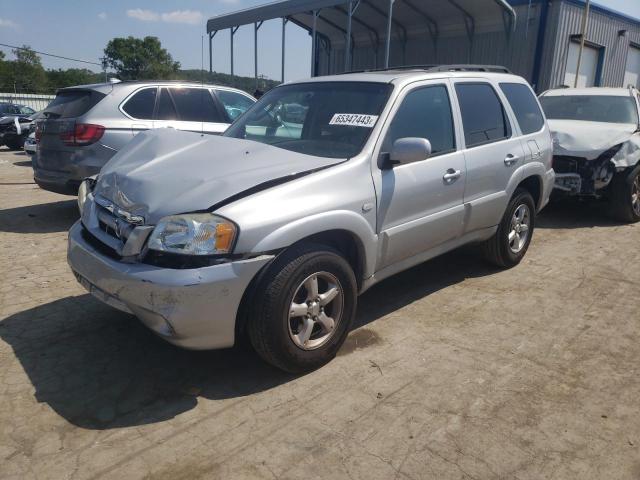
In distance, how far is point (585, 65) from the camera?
17.6 m

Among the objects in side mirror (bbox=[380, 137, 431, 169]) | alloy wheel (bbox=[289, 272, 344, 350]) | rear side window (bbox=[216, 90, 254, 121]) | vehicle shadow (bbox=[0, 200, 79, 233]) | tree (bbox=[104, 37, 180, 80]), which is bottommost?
vehicle shadow (bbox=[0, 200, 79, 233])

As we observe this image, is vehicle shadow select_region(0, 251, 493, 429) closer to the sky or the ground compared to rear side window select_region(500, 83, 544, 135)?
closer to the ground

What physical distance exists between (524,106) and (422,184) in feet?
6.87

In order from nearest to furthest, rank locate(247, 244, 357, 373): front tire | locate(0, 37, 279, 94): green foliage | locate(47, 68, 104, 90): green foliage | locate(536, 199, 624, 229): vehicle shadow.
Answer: locate(247, 244, 357, 373): front tire → locate(536, 199, 624, 229): vehicle shadow → locate(0, 37, 279, 94): green foliage → locate(47, 68, 104, 90): green foliage

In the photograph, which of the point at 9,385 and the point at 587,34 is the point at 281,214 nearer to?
the point at 9,385

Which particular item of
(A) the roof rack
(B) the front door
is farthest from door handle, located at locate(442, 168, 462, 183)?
(A) the roof rack

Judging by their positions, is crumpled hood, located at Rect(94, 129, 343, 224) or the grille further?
the grille

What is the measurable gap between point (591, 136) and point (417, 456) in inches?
238

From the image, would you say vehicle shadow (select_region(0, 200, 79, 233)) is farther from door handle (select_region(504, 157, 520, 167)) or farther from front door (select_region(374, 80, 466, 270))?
door handle (select_region(504, 157, 520, 167))

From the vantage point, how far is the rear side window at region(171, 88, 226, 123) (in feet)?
22.3

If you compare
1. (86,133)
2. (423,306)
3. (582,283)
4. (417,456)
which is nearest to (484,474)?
(417,456)

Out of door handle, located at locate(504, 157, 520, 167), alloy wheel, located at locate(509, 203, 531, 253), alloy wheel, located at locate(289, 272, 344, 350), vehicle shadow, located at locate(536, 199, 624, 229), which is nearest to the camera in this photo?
alloy wheel, located at locate(289, 272, 344, 350)

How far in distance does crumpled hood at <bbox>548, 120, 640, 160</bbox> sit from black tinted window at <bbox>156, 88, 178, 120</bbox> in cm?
510

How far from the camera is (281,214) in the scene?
277 centimetres
